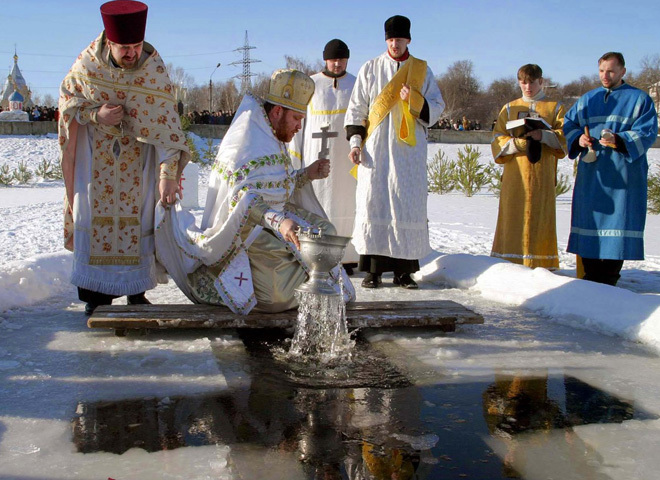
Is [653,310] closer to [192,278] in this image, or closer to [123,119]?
[192,278]

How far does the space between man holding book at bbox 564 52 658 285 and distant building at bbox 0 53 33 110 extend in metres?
56.0

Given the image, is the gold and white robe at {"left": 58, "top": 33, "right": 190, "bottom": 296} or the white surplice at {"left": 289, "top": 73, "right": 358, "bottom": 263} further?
the white surplice at {"left": 289, "top": 73, "right": 358, "bottom": 263}

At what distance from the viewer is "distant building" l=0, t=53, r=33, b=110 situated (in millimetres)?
57088

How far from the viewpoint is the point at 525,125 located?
6.85m

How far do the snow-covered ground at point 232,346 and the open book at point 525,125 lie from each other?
131cm

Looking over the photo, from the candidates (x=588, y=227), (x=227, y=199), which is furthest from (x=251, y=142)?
(x=588, y=227)

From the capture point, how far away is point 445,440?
2768mm

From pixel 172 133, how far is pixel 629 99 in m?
3.95

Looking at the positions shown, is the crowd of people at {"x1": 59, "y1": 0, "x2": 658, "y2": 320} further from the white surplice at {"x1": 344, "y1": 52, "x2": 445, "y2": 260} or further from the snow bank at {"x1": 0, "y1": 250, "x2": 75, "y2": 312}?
the snow bank at {"x1": 0, "y1": 250, "x2": 75, "y2": 312}

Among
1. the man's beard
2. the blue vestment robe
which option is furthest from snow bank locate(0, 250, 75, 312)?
the blue vestment robe

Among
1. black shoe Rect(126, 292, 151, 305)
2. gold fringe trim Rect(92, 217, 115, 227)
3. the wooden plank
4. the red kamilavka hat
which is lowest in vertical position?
black shoe Rect(126, 292, 151, 305)

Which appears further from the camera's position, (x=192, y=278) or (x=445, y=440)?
(x=192, y=278)

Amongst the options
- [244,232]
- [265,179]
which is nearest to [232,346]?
[244,232]

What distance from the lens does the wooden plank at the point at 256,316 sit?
13.4 feet
